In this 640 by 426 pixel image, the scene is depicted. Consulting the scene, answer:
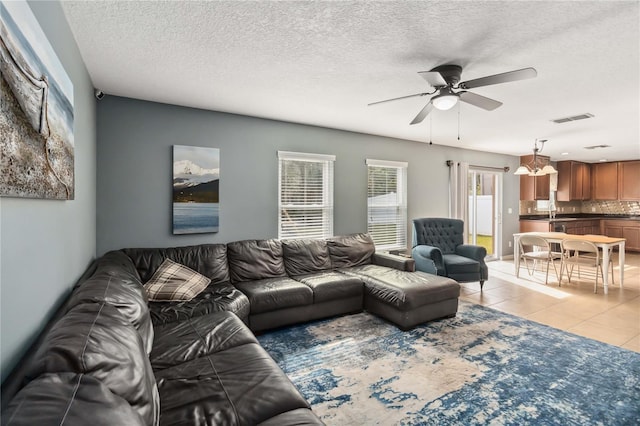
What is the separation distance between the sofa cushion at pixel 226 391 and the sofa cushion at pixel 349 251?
260 cm

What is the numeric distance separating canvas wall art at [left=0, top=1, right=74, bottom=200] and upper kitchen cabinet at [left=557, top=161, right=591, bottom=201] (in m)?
10.2

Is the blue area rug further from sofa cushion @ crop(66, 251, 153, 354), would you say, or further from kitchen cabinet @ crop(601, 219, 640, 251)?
kitchen cabinet @ crop(601, 219, 640, 251)

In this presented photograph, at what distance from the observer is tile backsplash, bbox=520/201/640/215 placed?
8.11m

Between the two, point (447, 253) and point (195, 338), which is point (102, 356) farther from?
point (447, 253)

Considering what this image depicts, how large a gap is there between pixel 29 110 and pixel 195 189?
8.59 feet

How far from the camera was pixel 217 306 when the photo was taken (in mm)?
2773

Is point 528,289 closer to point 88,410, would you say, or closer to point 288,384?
point 288,384

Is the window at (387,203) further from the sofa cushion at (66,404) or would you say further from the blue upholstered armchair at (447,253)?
the sofa cushion at (66,404)

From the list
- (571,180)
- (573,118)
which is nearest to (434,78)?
(573,118)

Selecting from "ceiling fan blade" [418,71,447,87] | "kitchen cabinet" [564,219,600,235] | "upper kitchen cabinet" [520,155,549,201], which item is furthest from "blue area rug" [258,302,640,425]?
"kitchen cabinet" [564,219,600,235]

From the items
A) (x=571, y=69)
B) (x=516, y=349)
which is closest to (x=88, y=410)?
(x=516, y=349)

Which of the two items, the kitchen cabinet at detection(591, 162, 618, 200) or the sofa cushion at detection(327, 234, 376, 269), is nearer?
the sofa cushion at detection(327, 234, 376, 269)

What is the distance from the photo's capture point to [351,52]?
7.95 feet

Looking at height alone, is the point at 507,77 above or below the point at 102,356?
above
